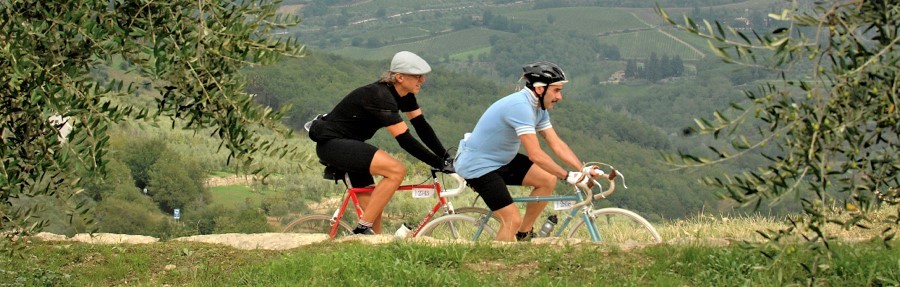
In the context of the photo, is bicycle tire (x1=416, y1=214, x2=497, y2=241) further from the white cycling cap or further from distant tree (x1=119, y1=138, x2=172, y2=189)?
distant tree (x1=119, y1=138, x2=172, y2=189)

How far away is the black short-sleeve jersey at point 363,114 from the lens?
955 centimetres

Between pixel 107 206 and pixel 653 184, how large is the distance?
5918 cm

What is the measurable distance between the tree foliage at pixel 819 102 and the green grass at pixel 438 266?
1.82 metres

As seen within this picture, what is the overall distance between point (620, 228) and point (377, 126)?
2.26m

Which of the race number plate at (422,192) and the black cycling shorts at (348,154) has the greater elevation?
the black cycling shorts at (348,154)

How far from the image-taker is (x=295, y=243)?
31.4ft

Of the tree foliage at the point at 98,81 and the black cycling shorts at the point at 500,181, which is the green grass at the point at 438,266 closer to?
the black cycling shorts at the point at 500,181

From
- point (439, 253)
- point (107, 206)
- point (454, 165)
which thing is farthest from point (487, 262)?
point (107, 206)

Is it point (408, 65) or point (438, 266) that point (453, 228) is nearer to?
point (408, 65)

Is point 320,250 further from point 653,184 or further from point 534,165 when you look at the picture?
point 653,184

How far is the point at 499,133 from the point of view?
30.6ft

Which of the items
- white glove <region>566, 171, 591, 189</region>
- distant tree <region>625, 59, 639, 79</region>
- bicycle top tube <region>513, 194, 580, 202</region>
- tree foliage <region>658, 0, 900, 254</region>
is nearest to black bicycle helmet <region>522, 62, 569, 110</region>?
white glove <region>566, 171, 591, 189</region>

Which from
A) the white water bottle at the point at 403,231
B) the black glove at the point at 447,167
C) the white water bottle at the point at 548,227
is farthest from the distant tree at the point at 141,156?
the white water bottle at the point at 548,227

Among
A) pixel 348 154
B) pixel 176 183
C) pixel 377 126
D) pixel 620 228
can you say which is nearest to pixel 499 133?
pixel 377 126
